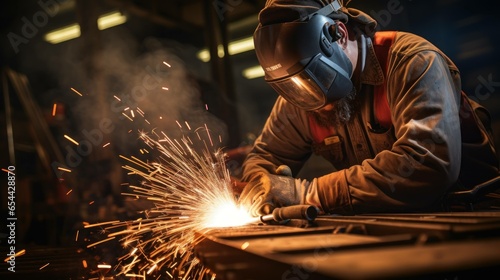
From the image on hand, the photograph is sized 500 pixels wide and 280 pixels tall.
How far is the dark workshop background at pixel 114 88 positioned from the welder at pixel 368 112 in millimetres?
1480

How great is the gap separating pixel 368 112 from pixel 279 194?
657mm

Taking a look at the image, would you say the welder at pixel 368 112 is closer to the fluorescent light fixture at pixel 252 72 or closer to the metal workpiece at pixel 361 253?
the metal workpiece at pixel 361 253

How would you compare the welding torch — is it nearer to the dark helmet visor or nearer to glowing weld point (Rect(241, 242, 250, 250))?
glowing weld point (Rect(241, 242, 250, 250))

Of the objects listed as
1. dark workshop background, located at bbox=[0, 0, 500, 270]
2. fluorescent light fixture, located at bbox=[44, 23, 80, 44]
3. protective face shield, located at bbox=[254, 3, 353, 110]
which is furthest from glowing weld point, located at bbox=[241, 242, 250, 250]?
fluorescent light fixture, located at bbox=[44, 23, 80, 44]

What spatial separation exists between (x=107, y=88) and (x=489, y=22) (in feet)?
12.3

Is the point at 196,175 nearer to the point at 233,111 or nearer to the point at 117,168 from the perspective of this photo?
the point at 117,168

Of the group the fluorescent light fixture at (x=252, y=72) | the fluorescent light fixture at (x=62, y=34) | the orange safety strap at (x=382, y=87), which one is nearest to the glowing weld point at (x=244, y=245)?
the orange safety strap at (x=382, y=87)

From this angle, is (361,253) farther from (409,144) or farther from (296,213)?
(409,144)

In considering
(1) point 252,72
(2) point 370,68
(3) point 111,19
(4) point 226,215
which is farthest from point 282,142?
(1) point 252,72

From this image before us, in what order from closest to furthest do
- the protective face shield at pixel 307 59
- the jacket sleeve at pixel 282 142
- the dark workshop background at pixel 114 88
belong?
the protective face shield at pixel 307 59 < the jacket sleeve at pixel 282 142 < the dark workshop background at pixel 114 88

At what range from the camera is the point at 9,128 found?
534 centimetres

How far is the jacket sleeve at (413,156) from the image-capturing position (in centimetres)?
190

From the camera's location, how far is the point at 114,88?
177 inches

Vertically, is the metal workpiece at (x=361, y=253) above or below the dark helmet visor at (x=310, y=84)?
below
